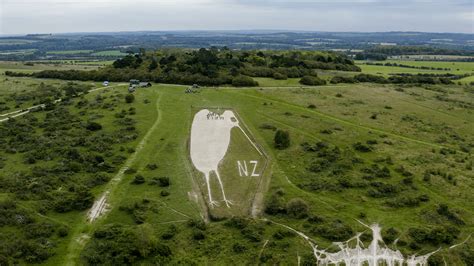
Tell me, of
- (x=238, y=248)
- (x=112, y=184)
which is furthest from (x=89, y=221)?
(x=238, y=248)

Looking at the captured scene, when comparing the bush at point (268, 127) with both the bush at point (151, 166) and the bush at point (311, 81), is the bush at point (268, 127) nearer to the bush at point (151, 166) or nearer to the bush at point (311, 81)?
the bush at point (151, 166)

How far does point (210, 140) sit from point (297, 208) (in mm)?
29908

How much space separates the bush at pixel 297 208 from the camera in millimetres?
54656

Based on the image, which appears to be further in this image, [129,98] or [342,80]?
[342,80]

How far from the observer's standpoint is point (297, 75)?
145 meters

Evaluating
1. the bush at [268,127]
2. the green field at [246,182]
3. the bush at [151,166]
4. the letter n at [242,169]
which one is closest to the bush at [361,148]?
the green field at [246,182]

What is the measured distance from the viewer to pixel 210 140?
3169 inches

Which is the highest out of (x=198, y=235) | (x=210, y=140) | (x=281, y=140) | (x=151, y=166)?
(x=281, y=140)

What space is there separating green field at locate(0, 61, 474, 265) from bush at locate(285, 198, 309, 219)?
27 cm

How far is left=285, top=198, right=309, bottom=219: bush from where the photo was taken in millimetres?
54656

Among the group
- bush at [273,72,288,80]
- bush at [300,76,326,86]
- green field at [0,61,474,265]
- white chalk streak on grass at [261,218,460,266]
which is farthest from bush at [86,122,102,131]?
bush at [300,76,326,86]

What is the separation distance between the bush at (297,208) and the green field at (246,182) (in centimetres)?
27

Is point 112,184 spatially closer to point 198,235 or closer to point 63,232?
point 63,232

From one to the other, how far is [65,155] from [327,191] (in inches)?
1814
